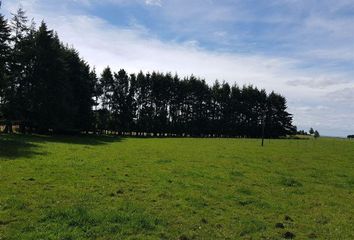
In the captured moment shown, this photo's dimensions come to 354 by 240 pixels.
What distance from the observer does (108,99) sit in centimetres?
12006

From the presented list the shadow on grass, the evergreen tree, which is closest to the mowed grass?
the shadow on grass

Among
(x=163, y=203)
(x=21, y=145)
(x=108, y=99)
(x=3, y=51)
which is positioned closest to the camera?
(x=163, y=203)

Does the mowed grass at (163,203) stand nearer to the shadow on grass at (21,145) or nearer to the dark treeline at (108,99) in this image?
the shadow on grass at (21,145)

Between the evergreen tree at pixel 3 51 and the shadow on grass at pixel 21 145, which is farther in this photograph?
the evergreen tree at pixel 3 51

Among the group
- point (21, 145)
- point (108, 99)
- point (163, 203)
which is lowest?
point (163, 203)

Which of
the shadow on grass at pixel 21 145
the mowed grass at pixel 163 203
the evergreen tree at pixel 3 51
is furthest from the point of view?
the evergreen tree at pixel 3 51

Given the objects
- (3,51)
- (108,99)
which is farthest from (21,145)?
(108,99)

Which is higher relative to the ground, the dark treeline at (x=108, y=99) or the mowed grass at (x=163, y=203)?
the dark treeline at (x=108, y=99)

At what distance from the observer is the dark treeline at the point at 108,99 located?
210 ft

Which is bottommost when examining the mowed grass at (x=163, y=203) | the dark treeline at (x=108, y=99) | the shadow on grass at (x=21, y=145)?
the mowed grass at (x=163, y=203)

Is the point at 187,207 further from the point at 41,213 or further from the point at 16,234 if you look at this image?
the point at 16,234

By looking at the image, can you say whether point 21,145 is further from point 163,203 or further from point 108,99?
point 108,99

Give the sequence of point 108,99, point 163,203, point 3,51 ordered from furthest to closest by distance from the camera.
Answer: point 108,99 < point 3,51 < point 163,203

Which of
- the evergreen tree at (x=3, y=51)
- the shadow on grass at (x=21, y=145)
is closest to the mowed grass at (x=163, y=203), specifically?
the shadow on grass at (x=21, y=145)
